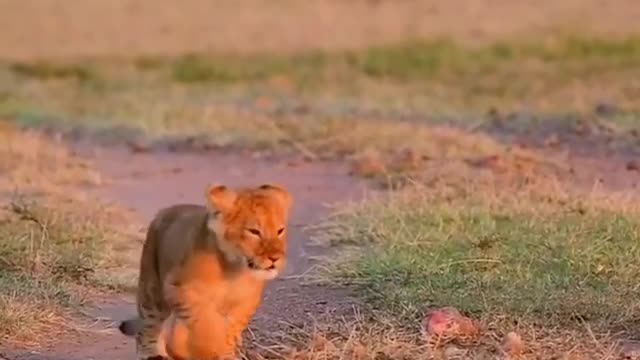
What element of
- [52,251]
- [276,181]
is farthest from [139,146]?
[52,251]

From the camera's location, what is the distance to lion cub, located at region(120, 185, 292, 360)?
19.3 feet

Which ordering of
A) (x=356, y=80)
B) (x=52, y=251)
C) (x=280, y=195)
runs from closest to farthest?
(x=280, y=195)
(x=52, y=251)
(x=356, y=80)

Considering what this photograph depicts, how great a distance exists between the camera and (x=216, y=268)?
5969 mm

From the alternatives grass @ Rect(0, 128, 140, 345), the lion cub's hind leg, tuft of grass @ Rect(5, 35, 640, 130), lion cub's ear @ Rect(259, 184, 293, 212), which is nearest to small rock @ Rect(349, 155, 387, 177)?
grass @ Rect(0, 128, 140, 345)

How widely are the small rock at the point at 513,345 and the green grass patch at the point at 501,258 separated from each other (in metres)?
0.39

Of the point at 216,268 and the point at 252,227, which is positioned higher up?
the point at 252,227

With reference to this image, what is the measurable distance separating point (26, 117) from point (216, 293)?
41.1 ft

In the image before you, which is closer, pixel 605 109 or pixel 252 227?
pixel 252 227

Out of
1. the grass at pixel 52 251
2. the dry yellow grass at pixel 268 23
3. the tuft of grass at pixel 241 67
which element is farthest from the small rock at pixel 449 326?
the dry yellow grass at pixel 268 23

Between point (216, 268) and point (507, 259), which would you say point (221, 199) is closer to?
point (216, 268)

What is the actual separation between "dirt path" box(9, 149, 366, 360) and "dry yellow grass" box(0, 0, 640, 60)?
11479 mm

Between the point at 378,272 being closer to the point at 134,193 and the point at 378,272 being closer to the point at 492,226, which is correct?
the point at 492,226

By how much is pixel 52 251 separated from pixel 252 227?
3.10 metres

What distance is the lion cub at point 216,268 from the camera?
231 inches
